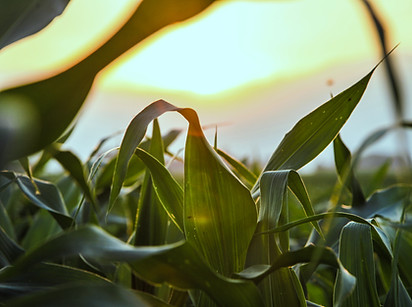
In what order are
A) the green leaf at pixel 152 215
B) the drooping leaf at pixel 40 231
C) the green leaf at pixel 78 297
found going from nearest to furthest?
the green leaf at pixel 78 297 < the green leaf at pixel 152 215 < the drooping leaf at pixel 40 231

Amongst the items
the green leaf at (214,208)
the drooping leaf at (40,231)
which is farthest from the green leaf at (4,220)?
the green leaf at (214,208)

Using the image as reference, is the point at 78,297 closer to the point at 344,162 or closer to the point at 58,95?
the point at 58,95

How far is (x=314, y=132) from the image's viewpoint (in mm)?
376

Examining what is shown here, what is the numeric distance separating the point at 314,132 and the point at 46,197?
0.80 ft

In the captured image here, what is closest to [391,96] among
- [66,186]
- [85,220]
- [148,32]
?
[148,32]

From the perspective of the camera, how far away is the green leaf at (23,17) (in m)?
0.24

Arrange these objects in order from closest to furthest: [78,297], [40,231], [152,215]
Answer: [78,297] < [152,215] < [40,231]

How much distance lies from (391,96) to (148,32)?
110mm

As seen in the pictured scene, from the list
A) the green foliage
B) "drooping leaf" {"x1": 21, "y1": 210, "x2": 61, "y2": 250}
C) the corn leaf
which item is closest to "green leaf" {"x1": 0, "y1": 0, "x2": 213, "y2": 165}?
the green foliage

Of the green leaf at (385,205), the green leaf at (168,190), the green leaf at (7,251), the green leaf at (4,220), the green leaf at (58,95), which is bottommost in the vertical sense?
the green leaf at (385,205)

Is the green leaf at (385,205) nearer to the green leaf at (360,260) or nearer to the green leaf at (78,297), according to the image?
the green leaf at (360,260)

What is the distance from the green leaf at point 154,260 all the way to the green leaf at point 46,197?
0.48 ft

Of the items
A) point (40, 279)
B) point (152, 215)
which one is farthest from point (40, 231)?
point (40, 279)

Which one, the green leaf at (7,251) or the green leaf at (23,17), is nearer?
the green leaf at (23,17)
